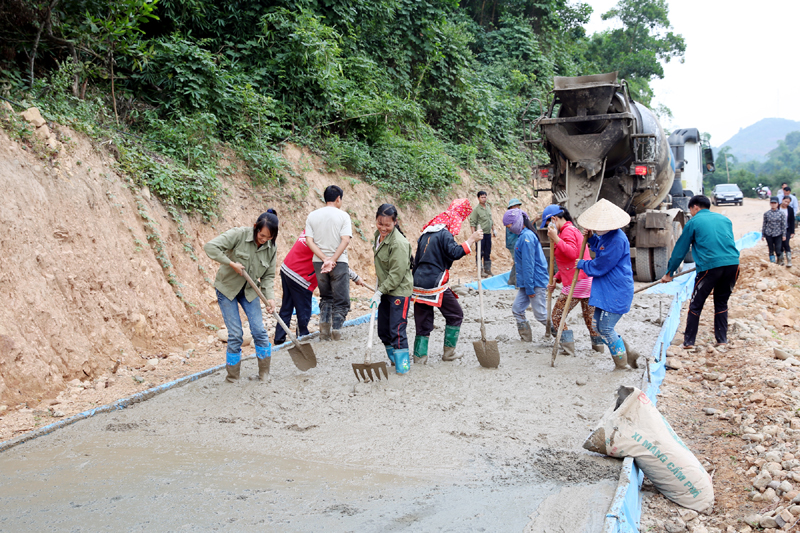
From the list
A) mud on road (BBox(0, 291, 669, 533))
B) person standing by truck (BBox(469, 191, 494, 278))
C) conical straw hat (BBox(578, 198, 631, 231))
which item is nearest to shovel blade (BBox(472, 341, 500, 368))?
mud on road (BBox(0, 291, 669, 533))

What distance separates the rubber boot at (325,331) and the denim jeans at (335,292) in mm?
40

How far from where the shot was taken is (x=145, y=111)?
8.47 metres

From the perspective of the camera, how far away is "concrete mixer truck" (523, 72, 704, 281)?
891 cm

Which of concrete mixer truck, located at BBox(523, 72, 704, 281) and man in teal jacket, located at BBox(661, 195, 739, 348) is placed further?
concrete mixer truck, located at BBox(523, 72, 704, 281)

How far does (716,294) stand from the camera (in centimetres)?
620

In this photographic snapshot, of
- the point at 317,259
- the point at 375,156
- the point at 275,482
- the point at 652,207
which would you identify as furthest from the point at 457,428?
the point at 375,156

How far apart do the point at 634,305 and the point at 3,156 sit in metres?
7.77

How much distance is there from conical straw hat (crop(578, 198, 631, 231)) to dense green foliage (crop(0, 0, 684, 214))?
5.19 meters

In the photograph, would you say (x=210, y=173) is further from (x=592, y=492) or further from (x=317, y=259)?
(x=592, y=492)

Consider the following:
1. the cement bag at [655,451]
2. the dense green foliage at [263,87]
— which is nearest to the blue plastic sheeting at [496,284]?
the dense green foliage at [263,87]

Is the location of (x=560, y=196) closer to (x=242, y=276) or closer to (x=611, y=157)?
(x=611, y=157)

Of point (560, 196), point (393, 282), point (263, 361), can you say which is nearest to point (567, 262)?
point (393, 282)

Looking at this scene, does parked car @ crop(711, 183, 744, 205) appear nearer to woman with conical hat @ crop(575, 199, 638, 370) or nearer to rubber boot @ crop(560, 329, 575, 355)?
A: rubber boot @ crop(560, 329, 575, 355)

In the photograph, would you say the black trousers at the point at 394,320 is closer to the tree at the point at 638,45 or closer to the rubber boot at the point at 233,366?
the rubber boot at the point at 233,366
